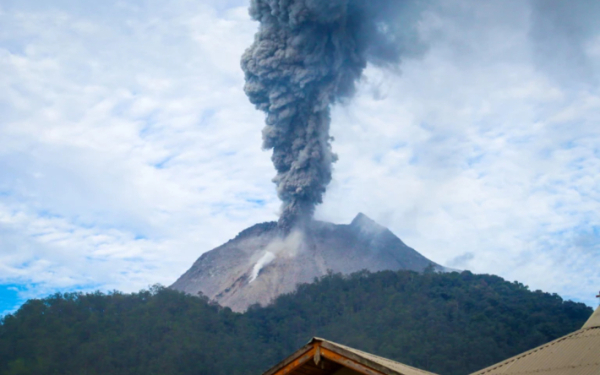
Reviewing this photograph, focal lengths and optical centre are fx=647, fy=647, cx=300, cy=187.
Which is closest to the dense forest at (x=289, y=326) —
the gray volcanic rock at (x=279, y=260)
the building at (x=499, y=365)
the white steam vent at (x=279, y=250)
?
the gray volcanic rock at (x=279, y=260)

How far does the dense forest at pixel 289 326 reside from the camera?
46.9 m

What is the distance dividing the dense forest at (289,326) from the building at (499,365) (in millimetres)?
38421

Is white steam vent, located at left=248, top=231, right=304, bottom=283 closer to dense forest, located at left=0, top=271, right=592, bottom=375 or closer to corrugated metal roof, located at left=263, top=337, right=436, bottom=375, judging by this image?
dense forest, located at left=0, top=271, right=592, bottom=375

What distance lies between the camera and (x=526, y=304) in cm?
6334

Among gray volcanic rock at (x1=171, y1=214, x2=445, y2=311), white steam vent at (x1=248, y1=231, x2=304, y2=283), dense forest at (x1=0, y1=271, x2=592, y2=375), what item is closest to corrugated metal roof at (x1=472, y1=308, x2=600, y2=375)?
dense forest at (x1=0, y1=271, x2=592, y2=375)

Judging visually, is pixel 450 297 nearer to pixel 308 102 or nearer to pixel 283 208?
pixel 283 208

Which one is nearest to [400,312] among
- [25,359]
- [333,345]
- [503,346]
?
[503,346]

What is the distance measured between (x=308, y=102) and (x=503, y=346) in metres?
30.3

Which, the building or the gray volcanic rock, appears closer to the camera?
the building

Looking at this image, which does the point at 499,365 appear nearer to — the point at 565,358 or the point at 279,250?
the point at 565,358

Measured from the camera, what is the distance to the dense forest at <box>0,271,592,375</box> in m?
46.9

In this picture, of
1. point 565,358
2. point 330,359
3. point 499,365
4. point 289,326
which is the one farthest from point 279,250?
point 330,359

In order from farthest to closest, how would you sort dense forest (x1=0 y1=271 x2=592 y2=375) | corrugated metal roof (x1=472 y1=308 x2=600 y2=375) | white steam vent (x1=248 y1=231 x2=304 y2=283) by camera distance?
white steam vent (x1=248 y1=231 x2=304 y2=283) < dense forest (x1=0 y1=271 x2=592 y2=375) < corrugated metal roof (x1=472 y1=308 x2=600 y2=375)

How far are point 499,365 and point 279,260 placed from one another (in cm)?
7143
